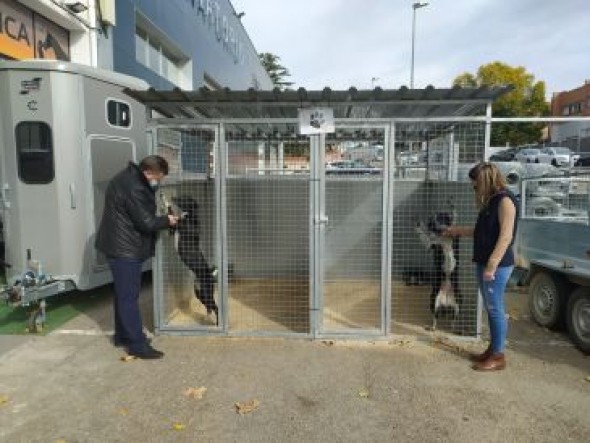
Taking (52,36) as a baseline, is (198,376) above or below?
below

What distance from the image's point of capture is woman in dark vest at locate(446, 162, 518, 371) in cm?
418

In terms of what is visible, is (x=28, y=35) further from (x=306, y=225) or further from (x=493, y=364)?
(x=493, y=364)

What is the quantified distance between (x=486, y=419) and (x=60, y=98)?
5.45m

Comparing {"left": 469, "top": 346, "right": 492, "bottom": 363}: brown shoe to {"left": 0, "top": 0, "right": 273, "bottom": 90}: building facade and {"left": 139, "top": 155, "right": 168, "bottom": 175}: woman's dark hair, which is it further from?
{"left": 0, "top": 0, "right": 273, "bottom": 90}: building facade

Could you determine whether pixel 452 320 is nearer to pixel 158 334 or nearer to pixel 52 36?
pixel 158 334

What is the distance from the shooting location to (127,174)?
4.76 meters

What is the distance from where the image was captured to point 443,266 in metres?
5.38

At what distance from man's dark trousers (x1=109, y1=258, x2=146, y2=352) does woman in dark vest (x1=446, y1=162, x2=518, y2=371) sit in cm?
326

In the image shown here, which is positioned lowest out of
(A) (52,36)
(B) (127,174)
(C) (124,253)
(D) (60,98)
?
(C) (124,253)

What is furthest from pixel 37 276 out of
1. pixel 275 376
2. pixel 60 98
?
pixel 275 376

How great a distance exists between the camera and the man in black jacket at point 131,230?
15.5ft

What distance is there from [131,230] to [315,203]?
1851mm

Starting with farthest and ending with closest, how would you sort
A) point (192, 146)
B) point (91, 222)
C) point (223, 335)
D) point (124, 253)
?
point (192, 146), point (91, 222), point (223, 335), point (124, 253)

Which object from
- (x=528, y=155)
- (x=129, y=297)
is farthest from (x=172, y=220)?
(x=528, y=155)
